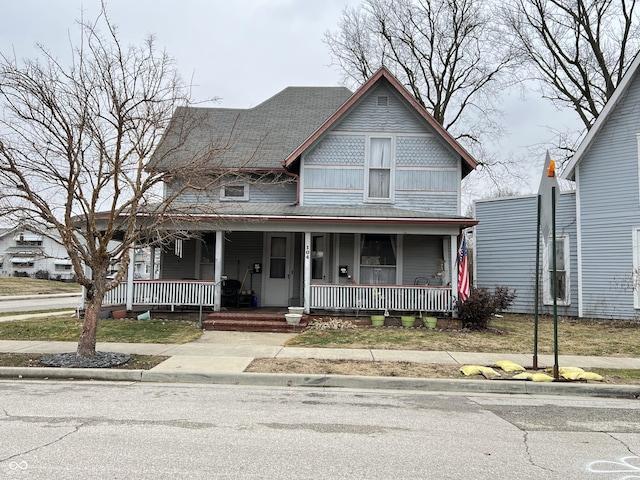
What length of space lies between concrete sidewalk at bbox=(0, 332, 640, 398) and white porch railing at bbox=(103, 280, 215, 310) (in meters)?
2.00

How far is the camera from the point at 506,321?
15086mm

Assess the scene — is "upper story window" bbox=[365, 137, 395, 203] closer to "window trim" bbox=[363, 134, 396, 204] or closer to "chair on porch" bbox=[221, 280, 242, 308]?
"window trim" bbox=[363, 134, 396, 204]

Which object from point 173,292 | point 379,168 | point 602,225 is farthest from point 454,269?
point 173,292

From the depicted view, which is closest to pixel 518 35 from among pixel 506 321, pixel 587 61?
pixel 587 61

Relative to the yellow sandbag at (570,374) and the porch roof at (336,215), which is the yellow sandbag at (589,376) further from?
the porch roof at (336,215)

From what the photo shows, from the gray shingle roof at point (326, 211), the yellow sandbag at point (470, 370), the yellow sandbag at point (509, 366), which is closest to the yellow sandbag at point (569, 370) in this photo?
the yellow sandbag at point (509, 366)

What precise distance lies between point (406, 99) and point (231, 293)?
8.19 metres

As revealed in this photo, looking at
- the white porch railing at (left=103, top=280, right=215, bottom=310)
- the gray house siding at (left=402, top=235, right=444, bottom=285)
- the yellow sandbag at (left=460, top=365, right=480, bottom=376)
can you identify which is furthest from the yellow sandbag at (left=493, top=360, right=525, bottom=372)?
the white porch railing at (left=103, top=280, right=215, bottom=310)

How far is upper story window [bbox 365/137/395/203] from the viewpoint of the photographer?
15273 mm

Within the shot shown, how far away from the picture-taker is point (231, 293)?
15.4 meters

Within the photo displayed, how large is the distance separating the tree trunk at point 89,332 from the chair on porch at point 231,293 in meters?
6.60

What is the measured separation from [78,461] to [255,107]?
17.4 meters

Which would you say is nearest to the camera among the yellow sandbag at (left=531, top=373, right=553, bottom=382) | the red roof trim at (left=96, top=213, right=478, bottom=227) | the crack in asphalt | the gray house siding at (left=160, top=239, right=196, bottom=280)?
the crack in asphalt

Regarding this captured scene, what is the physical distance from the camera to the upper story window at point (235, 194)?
16342 millimetres
